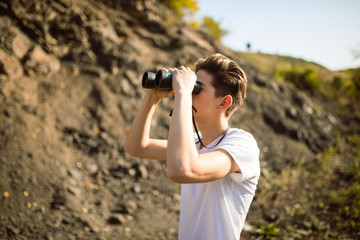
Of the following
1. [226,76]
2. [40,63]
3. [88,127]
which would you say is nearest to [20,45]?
[40,63]

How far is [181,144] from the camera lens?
1195 mm

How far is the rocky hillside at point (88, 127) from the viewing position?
313 centimetres

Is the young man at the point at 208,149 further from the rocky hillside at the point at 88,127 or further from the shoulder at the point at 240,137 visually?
the rocky hillside at the point at 88,127

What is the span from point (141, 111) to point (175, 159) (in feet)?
2.31

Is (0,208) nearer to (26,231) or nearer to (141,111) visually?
(26,231)

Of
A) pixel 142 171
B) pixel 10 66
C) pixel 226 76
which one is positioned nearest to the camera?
pixel 226 76

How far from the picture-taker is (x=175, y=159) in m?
1.17

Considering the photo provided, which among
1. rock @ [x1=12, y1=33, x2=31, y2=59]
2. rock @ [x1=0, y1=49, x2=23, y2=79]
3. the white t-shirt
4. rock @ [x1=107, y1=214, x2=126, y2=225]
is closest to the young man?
the white t-shirt

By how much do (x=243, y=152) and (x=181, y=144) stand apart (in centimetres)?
41

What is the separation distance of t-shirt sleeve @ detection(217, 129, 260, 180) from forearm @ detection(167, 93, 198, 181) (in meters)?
0.25

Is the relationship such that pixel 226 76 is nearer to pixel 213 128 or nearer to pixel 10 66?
pixel 213 128

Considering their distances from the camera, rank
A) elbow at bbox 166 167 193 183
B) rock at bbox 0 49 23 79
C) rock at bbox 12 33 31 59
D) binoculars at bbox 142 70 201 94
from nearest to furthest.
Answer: elbow at bbox 166 167 193 183, binoculars at bbox 142 70 201 94, rock at bbox 0 49 23 79, rock at bbox 12 33 31 59

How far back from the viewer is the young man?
121 centimetres

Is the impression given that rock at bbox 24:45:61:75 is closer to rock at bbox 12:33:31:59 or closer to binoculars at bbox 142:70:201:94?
rock at bbox 12:33:31:59
